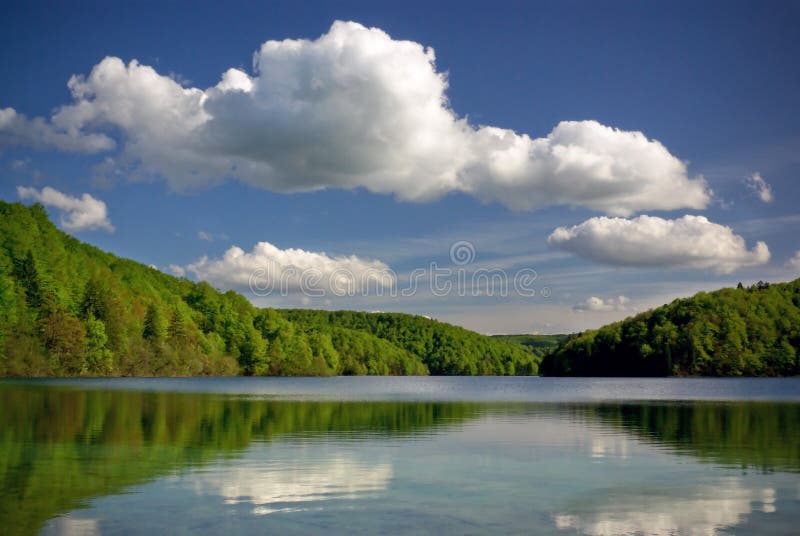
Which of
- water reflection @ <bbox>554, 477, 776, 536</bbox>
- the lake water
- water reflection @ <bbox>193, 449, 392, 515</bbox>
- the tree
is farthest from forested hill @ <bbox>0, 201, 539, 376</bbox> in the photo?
water reflection @ <bbox>554, 477, 776, 536</bbox>

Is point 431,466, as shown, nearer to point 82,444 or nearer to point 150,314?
point 82,444

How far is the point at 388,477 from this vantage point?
67.2 feet

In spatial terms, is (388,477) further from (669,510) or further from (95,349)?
(95,349)

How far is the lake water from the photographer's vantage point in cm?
1473

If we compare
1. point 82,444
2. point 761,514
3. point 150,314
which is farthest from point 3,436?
point 150,314

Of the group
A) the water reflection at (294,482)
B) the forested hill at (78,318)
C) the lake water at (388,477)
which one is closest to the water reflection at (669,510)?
the lake water at (388,477)

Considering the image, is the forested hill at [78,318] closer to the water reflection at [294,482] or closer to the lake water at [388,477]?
the lake water at [388,477]

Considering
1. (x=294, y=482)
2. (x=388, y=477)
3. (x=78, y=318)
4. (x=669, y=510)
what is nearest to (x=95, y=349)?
(x=78, y=318)

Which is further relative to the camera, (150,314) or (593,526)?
(150,314)

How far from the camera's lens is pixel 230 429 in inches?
1330

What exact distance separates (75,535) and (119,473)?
7.32 m

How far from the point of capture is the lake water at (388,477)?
48.3ft

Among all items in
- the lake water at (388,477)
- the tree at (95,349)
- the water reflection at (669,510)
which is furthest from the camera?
the tree at (95,349)

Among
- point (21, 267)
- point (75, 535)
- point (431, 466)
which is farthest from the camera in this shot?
point (21, 267)
